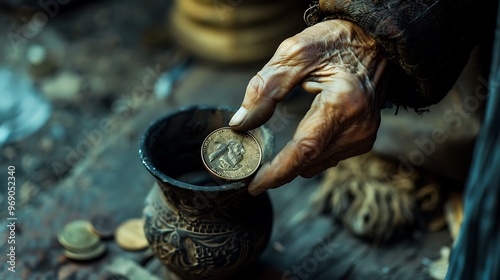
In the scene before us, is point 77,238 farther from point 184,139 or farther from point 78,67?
point 78,67

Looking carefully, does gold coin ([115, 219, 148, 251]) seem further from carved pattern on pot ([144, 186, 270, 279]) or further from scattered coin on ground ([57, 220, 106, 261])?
carved pattern on pot ([144, 186, 270, 279])

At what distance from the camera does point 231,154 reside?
1411 mm

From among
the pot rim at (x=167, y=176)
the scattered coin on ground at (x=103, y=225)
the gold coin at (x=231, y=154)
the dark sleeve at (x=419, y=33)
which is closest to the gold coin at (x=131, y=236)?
the scattered coin on ground at (x=103, y=225)

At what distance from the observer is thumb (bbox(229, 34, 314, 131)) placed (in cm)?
135

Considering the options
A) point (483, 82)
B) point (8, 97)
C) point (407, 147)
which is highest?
point (483, 82)

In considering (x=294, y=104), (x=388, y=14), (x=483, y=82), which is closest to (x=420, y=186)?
(x=483, y=82)

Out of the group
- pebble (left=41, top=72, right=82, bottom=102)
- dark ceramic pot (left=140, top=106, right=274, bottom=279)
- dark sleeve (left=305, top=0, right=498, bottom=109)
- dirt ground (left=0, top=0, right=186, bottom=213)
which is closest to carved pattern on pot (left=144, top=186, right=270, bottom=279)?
dark ceramic pot (left=140, top=106, right=274, bottom=279)

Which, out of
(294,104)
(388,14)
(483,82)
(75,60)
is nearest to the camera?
(388,14)

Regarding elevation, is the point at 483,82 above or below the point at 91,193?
above

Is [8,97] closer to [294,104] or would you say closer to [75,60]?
[75,60]

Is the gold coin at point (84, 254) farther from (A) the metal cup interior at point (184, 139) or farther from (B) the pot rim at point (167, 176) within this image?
(B) the pot rim at point (167, 176)

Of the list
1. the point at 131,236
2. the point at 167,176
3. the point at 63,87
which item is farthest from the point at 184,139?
the point at 63,87

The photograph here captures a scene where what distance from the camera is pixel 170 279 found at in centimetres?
170

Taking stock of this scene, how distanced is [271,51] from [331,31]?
1.03 metres
